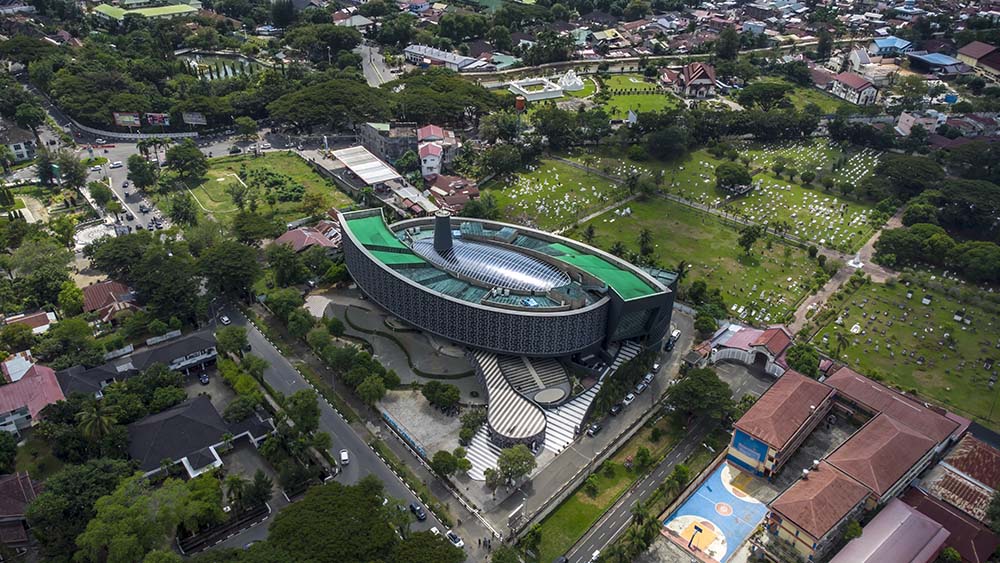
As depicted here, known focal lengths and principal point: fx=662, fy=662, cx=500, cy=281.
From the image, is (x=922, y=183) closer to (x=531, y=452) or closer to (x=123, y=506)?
(x=531, y=452)

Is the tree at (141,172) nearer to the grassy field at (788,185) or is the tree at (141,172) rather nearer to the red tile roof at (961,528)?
the grassy field at (788,185)

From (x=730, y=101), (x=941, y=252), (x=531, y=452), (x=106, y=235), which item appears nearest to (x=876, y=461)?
(x=531, y=452)

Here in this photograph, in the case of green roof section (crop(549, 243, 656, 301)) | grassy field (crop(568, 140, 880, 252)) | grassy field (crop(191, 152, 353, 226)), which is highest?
green roof section (crop(549, 243, 656, 301))

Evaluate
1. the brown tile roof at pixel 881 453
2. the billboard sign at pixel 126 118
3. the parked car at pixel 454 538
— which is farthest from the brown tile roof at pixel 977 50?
the billboard sign at pixel 126 118

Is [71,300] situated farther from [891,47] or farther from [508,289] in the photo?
[891,47]

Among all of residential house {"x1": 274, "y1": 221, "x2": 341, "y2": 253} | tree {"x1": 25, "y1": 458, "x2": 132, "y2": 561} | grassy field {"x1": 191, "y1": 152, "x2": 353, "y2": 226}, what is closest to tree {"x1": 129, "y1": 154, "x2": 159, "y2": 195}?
grassy field {"x1": 191, "y1": 152, "x2": 353, "y2": 226}

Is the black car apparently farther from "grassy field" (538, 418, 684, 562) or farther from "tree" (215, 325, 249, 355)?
"tree" (215, 325, 249, 355)
